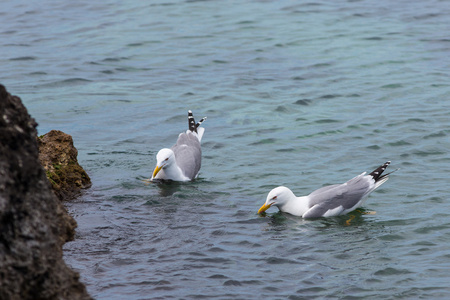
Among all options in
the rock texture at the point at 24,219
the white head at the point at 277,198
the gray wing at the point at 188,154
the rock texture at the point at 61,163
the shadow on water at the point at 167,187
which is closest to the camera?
the rock texture at the point at 24,219

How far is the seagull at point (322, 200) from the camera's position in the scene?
29.3 feet

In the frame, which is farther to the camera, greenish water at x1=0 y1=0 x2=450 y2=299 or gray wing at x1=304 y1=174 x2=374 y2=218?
gray wing at x1=304 y1=174 x2=374 y2=218

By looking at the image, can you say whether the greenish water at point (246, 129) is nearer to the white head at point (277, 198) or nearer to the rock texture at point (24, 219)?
the white head at point (277, 198)

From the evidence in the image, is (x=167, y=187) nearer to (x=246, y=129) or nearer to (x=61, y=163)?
(x=61, y=163)

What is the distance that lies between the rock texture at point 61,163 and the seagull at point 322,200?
2650mm

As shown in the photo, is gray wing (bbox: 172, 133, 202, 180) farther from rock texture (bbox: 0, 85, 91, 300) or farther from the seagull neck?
rock texture (bbox: 0, 85, 91, 300)

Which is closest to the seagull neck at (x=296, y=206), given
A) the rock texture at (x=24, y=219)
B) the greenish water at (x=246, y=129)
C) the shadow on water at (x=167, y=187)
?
the greenish water at (x=246, y=129)

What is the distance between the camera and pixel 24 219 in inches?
145

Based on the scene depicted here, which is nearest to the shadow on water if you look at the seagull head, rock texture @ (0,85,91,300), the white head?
the seagull head

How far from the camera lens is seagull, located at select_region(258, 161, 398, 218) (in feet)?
29.3

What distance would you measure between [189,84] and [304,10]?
7.85 metres

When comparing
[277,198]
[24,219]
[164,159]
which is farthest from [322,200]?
[24,219]

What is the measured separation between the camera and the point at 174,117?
44.7ft

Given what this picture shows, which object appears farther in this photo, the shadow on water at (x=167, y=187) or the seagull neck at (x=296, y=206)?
the shadow on water at (x=167, y=187)
